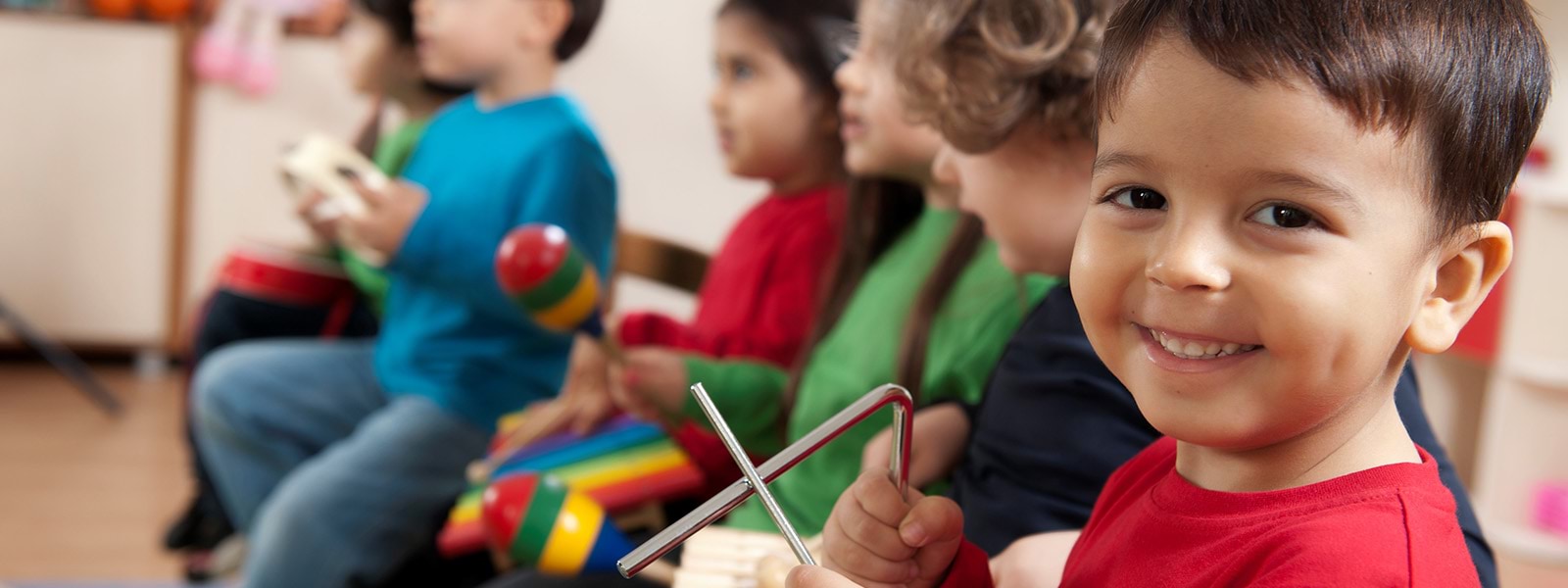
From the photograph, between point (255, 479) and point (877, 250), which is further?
point (255, 479)

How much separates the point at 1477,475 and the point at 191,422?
211 centimetres

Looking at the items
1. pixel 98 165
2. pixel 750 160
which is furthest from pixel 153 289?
pixel 750 160

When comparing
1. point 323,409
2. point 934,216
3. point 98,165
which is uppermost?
point 934,216

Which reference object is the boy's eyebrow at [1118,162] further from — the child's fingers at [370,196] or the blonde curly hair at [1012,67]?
the child's fingers at [370,196]

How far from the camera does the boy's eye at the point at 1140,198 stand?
517 millimetres

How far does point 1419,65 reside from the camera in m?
0.48

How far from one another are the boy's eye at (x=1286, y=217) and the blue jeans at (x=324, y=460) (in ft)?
3.58

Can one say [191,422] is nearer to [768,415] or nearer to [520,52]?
[520,52]

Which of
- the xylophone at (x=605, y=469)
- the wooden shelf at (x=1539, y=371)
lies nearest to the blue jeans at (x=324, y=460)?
the xylophone at (x=605, y=469)

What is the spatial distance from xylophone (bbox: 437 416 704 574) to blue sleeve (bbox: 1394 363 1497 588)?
0.61 meters

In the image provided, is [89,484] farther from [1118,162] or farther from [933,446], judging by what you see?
[1118,162]

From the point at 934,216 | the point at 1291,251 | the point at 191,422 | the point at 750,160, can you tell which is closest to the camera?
the point at 1291,251

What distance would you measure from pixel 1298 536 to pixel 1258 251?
10cm

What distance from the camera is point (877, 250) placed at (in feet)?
4.10
